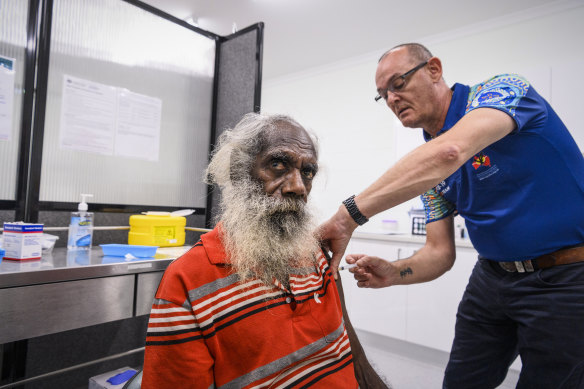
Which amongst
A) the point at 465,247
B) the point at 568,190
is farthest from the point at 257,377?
the point at 465,247

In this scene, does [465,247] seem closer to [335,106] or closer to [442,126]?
[442,126]

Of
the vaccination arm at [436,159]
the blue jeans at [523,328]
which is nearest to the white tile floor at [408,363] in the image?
the blue jeans at [523,328]

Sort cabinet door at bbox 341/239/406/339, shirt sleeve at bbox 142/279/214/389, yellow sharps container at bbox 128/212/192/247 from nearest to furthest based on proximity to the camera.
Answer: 1. shirt sleeve at bbox 142/279/214/389
2. yellow sharps container at bbox 128/212/192/247
3. cabinet door at bbox 341/239/406/339

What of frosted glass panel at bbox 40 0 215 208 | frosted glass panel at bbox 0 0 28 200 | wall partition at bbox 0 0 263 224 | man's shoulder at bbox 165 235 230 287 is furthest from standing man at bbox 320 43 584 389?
frosted glass panel at bbox 0 0 28 200

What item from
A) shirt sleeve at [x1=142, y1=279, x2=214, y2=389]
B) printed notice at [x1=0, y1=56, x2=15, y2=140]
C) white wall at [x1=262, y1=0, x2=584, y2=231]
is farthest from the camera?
white wall at [x1=262, y1=0, x2=584, y2=231]

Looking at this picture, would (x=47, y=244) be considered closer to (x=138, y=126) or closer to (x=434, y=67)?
(x=138, y=126)

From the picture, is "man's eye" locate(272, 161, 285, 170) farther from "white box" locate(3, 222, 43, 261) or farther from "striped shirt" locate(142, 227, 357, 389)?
"white box" locate(3, 222, 43, 261)

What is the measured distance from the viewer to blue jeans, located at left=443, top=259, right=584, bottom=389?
109 cm

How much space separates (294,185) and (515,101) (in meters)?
0.68

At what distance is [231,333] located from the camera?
0.84 metres

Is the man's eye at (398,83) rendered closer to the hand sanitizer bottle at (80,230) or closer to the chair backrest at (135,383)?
the chair backrest at (135,383)

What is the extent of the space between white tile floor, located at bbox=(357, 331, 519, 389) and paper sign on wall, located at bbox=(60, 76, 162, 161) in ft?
6.67

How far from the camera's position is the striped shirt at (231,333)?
78cm

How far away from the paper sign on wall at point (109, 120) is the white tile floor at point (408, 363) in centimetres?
203
